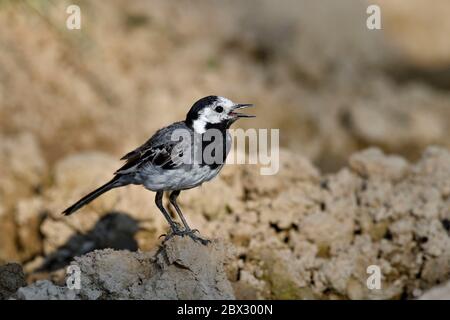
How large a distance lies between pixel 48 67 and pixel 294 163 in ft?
14.4

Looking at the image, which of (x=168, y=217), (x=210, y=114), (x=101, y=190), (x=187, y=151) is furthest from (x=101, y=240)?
(x=210, y=114)

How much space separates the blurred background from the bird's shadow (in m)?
0.12

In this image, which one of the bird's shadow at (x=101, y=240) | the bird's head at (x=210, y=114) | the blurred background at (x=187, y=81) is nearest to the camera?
the bird's head at (x=210, y=114)

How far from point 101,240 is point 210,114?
7.03ft

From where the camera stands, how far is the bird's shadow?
7.45 m

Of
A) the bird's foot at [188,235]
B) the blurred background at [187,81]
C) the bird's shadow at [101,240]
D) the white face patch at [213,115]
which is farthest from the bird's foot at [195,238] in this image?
the blurred background at [187,81]

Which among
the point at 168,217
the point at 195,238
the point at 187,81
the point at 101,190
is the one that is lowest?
the point at 195,238

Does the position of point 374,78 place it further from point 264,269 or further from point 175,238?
point 175,238

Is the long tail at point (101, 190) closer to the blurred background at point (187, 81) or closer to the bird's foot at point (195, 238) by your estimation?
the bird's foot at point (195, 238)

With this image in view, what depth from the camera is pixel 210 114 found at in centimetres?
606

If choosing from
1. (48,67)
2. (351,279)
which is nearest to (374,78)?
(48,67)

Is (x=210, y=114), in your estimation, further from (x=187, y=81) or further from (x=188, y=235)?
(x=187, y=81)

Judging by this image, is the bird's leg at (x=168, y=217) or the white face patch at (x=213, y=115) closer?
the bird's leg at (x=168, y=217)

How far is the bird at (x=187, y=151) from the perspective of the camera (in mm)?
5910
